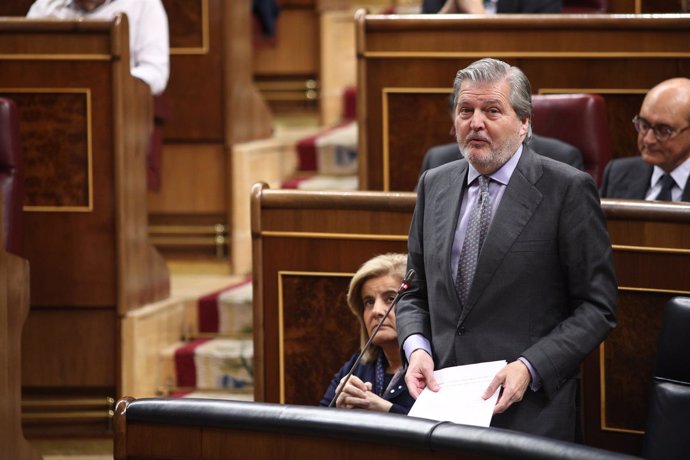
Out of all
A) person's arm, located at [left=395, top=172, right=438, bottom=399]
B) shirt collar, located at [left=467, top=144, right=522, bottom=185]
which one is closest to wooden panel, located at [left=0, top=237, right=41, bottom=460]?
person's arm, located at [left=395, top=172, right=438, bottom=399]

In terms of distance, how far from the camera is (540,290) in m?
1.24

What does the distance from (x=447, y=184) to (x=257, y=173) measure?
5.36ft

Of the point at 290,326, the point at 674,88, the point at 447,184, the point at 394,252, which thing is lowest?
the point at 290,326

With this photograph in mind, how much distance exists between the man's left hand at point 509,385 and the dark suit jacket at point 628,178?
2.58 feet

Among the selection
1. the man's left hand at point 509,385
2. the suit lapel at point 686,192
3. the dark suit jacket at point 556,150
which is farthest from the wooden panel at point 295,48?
the man's left hand at point 509,385

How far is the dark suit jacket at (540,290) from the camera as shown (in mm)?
1221

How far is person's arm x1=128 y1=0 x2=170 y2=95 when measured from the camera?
2441mm

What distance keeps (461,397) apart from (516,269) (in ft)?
0.47

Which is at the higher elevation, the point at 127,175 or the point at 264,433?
the point at 127,175

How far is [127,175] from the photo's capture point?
2.32m

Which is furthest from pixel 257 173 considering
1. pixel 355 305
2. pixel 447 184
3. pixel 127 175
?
pixel 447 184

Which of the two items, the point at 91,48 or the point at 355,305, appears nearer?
the point at 355,305

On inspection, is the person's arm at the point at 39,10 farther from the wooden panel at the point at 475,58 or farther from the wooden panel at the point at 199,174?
the wooden panel at the point at 475,58

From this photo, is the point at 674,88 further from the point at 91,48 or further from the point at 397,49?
the point at 91,48
